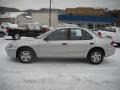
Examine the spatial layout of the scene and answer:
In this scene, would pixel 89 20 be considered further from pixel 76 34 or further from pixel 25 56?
pixel 25 56

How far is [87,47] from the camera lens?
9109mm

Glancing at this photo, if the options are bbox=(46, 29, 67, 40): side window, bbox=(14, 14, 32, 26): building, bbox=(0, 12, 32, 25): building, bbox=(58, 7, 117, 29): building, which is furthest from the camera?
bbox=(14, 14, 32, 26): building

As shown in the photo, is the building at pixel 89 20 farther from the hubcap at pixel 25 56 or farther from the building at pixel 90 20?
the hubcap at pixel 25 56

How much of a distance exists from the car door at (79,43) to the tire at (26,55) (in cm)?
142

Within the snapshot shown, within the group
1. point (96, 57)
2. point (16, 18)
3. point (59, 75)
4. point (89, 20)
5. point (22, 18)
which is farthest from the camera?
point (22, 18)

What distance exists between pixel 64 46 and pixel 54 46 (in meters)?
0.37

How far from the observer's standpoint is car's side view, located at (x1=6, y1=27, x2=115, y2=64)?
29.6ft

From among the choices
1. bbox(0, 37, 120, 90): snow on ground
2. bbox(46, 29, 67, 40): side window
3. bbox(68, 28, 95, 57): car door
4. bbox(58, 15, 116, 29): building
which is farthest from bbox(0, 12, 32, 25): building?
bbox(68, 28, 95, 57): car door

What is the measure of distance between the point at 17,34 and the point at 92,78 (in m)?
15.9

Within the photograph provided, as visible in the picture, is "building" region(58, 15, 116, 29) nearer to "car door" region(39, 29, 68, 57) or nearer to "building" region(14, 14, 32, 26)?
"building" region(14, 14, 32, 26)

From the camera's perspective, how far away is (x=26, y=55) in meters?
9.07

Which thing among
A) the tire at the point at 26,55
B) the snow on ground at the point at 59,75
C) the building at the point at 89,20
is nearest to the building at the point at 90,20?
the building at the point at 89,20

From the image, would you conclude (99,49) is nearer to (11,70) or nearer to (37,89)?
(11,70)

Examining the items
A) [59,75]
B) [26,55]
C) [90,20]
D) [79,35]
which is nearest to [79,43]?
[79,35]
